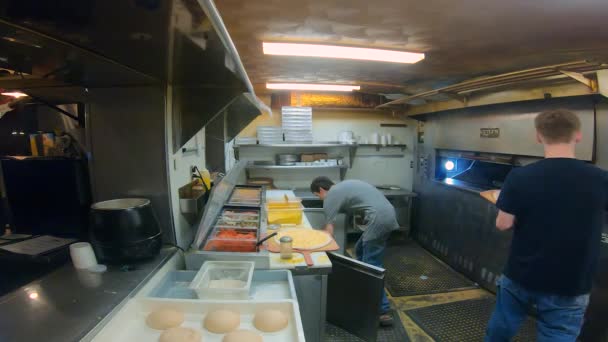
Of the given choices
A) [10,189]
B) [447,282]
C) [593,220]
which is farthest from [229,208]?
[447,282]

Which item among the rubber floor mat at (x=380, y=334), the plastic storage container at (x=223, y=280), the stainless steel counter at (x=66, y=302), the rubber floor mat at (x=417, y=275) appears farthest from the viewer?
the rubber floor mat at (x=417, y=275)

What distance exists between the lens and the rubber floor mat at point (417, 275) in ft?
10.7

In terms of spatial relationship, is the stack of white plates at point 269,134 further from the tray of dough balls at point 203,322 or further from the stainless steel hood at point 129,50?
the tray of dough balls at point 203,322

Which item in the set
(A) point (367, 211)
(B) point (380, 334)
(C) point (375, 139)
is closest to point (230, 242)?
(A) point (367, 211)

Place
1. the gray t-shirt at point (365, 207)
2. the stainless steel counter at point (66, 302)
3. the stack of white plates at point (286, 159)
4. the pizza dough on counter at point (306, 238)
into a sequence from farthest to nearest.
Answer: the stack of white plates at point (286, 159) < the gray t-shirt at point (365, 207) < the pizza dough on counter at point (306, 238) < the stainless steel counter at point (66, 302)

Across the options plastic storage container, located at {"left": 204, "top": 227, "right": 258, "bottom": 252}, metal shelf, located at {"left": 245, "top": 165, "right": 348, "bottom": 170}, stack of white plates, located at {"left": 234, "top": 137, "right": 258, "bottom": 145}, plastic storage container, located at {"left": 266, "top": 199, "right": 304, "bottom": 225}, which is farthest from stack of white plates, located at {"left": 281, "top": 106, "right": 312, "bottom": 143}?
plastic storage container, located at {"left": 204, "top": 227, "right": 258, "bottom": 252}

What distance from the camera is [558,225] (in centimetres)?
151

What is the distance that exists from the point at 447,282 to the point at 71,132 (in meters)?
3.88

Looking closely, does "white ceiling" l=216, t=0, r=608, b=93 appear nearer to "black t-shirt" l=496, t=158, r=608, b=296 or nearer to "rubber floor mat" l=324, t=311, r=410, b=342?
"black t-shirt" l=496, t=158, r=608, b=296

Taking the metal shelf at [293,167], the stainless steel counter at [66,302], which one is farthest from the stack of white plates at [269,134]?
the stainless steel counter at [66,302]

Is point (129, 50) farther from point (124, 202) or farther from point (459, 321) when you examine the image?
point (459, 321)

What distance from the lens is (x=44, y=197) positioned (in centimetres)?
146

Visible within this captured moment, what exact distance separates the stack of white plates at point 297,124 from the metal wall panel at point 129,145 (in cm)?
309

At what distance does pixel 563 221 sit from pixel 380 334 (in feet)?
5.64
